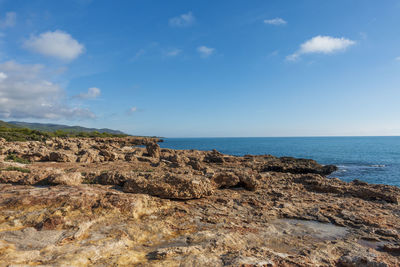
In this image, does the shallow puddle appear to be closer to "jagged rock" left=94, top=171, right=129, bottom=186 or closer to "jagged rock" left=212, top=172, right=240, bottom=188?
"jagged rock" left=212, top=172, right=240, bottom=188

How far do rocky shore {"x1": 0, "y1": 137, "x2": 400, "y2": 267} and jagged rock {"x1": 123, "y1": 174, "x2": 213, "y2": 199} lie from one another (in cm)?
5

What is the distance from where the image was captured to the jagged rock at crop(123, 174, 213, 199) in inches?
391

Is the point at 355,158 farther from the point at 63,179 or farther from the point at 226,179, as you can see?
the point at 63,179

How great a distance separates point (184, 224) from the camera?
296 inches

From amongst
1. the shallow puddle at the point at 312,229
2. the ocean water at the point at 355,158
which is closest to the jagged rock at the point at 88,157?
the shallow puddle at the point at 312,229

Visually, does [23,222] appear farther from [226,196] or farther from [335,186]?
[335,186]

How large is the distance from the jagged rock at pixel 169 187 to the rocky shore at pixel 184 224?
0.05m

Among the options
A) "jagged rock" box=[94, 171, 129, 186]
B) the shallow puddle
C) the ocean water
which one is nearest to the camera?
the shallow puddle

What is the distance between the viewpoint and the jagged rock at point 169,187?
32.6 feet

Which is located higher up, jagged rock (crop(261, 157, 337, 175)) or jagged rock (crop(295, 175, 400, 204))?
jagged rock (crop(295, 175, 400, 204))

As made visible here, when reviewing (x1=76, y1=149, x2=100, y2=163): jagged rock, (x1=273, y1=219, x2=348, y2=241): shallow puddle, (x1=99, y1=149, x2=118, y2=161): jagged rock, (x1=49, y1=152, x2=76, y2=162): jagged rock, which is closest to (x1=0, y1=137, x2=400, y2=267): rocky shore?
(x1=273, y1=219, x2=348, y2=241): shallow puddle

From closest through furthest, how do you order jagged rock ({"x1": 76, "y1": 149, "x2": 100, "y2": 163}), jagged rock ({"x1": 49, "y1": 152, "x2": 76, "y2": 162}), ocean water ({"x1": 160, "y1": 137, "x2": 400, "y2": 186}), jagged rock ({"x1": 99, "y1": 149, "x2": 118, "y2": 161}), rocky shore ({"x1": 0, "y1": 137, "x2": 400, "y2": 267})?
rocky shore ({"x1": 0, "y1": 137, "x2": 400, "y2": 267})
jagged rock ({"x1": 49, "y1": 152, "x2": 76, "y2": 162})
jagged rock ({"x1": 76, "y1": 149, "x2": 100, "y2": 163})
jagged rock ({"x1": 99, "y1": 149, "x2": 118, "y2": 161})
ocean water ({"x1": 160, "y1": 137, "x2": 400, "y2": 186})

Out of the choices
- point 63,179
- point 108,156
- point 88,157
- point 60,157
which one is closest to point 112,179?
point 63,179

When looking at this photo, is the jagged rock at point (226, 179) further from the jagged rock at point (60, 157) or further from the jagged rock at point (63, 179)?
the jagged rock at point (60, 157)
